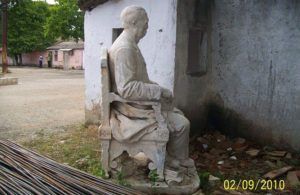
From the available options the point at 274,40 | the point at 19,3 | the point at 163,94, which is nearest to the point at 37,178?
the point at 163,94

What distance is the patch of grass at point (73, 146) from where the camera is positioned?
6.10 metres

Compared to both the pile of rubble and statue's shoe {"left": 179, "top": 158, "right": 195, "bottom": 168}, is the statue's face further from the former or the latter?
the pile of rubble

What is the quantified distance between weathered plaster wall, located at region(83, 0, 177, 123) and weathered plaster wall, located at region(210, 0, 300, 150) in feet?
4.79

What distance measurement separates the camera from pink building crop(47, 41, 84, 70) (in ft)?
131

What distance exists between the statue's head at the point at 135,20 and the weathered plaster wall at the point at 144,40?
8.02ft

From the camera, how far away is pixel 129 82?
4328 mm

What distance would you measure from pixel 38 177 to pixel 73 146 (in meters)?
4.28

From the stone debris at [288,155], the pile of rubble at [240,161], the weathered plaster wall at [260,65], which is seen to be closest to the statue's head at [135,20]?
the pile of rubble at [240,161]

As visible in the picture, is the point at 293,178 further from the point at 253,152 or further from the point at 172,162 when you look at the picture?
the point at 172,162

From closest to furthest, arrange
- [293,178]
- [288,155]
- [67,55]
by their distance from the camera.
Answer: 1. [293,178]
2. [288,155]
3. [67,55]

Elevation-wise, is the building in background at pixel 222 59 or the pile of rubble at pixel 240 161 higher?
the building in background at pixel 222 59

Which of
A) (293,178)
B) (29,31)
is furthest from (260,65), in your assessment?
(29,31)

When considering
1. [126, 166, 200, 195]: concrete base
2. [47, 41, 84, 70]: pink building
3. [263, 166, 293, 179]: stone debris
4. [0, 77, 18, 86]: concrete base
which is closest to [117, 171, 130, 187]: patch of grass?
[126, 166, 200, 195]: concrete base

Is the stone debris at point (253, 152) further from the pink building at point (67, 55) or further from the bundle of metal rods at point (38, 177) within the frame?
the pink building at point (67, 55)
